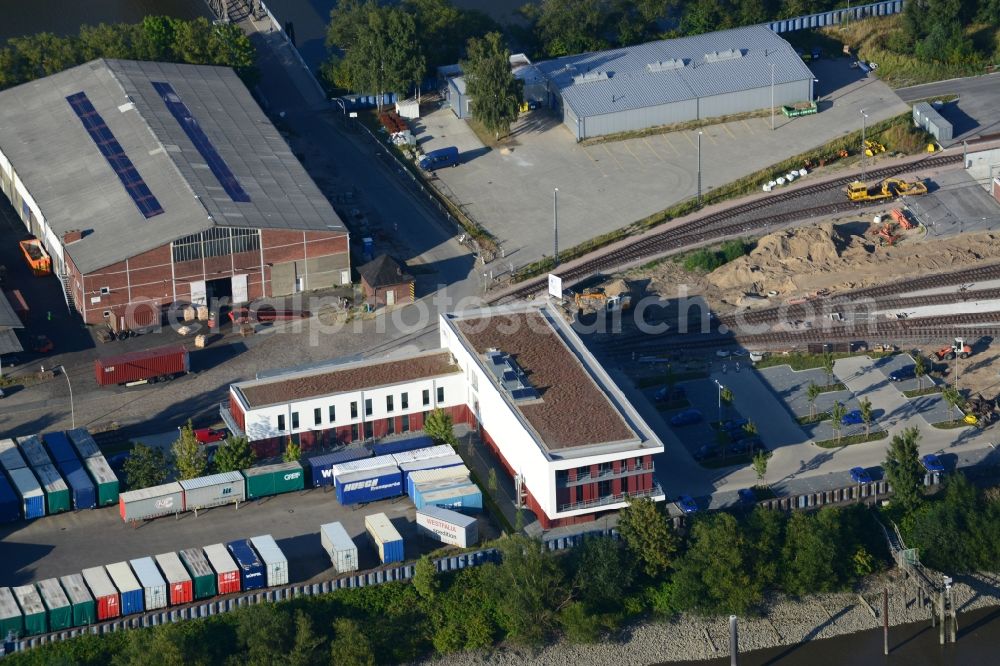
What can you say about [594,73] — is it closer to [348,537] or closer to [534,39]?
[534,39]

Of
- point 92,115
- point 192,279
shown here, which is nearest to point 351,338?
point 192,279

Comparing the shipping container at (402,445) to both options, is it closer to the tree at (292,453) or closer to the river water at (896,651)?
the tree at (292,453)

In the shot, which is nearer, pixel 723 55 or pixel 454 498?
pixel 454 498

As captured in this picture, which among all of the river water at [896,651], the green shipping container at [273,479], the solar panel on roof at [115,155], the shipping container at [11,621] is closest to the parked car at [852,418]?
the river water at [896,651]

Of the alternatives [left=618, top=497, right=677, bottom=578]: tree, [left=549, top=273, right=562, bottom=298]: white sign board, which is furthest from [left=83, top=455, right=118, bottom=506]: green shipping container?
[left=549, top=273, right=562, bottom=298]: white sign board

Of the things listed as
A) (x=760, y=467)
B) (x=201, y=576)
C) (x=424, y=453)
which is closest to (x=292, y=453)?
(x=424, y=453)

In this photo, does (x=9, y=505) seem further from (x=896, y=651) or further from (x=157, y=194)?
(x=896, y=651)

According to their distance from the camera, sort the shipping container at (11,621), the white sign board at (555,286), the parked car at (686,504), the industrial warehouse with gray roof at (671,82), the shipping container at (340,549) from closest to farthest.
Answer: the shipping container at (11,621) < the shipping container at (340,549) < the parked car at (686,504) < the white sign board at (555,286) < the industrial warehouse with gray roof at (671,82)
